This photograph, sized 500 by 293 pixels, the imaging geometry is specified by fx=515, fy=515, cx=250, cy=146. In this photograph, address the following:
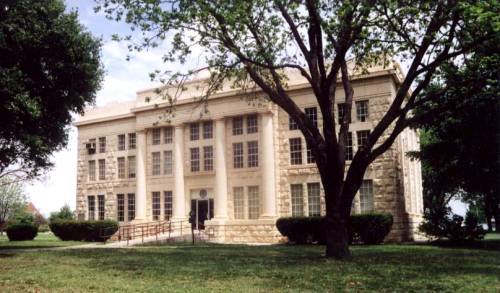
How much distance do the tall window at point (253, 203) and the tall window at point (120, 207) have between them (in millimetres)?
10427

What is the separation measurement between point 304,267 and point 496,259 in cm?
671

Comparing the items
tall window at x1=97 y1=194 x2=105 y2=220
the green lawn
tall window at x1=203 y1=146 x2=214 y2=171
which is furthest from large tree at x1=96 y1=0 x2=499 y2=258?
tall window at x1=97 y1=194 x2=105 y2=220

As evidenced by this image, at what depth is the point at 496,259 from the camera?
52.0ft

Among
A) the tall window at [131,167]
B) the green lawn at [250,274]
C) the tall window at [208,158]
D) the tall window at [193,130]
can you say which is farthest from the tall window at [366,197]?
the tall window at [131,167]

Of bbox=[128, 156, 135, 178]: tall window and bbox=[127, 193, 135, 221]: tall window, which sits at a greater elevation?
bbox=[128, 156, 135, 178]: tall window

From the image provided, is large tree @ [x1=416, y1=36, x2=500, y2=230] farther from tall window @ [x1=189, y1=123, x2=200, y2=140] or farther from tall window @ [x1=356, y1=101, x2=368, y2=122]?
tall window @ [x1=189, y1=123, x2=200, y2=140]

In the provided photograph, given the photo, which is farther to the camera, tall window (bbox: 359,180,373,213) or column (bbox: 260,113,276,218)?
column (bbox: 260,113,276,218)

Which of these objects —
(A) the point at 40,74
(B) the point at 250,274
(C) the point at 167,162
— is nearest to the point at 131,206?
(C) the point at 167,162

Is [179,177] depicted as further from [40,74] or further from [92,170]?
[40,74]

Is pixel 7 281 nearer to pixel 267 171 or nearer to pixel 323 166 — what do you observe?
pixel 323 166

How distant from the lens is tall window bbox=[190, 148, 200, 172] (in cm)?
3341

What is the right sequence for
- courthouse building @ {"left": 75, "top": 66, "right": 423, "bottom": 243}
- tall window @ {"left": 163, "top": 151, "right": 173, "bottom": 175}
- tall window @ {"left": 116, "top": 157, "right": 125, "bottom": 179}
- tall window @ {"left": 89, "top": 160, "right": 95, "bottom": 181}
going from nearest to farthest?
courthouse building @ {"left": 75, "top": 66, "right": 423, "bottom": 243}
tall window @ {"left": 163, "top": 151, "right": 173, "bottom": 175}
tall window @ {"left": 116, "top": 157, "right": 125, "bottom": 179}
tall window @ {"left": 89, "top": 160, "right": 95, "bottom": 181}

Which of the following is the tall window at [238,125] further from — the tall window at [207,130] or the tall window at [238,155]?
the tall window at [207,130]

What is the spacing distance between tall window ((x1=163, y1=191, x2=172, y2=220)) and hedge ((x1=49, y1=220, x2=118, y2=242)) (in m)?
3.22
